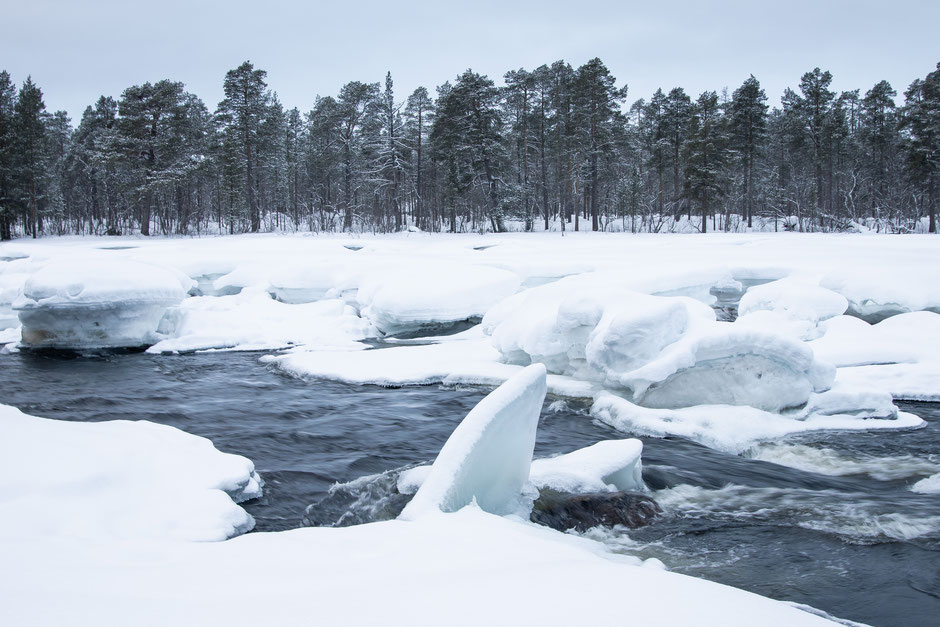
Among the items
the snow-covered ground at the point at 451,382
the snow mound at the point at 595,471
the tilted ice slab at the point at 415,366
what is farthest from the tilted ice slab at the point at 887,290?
the snow mound at the point at 595,471

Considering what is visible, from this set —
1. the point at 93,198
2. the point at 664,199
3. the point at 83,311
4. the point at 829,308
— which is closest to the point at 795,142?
the point at 664,199

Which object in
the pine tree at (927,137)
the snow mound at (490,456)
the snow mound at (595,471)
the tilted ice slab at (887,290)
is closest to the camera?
the snow mound at (490,456)

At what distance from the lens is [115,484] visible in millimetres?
4027

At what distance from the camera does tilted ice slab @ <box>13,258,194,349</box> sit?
36.3 feet

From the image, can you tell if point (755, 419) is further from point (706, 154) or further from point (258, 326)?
point (706, 154)

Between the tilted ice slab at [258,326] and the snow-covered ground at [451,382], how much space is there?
74mm

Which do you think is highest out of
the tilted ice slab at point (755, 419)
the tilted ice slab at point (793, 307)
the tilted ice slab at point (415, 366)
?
the tilted ice slab at point (793, 307)

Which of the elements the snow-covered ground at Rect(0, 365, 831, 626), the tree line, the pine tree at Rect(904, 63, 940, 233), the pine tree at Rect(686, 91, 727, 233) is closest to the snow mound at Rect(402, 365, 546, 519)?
the snow-covered ground at Rect(0, 365, 831, 626)

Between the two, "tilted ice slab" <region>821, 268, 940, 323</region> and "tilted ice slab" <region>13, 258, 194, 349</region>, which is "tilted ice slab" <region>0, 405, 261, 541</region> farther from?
"tilted ice slab" <region>821, 268, 940, 323</region>

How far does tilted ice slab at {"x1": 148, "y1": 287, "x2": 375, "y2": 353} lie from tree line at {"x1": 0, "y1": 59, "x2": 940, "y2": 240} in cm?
1955

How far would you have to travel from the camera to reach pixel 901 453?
231 inches

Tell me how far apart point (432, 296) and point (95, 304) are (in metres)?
6.55

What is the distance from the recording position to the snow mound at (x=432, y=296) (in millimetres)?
12688

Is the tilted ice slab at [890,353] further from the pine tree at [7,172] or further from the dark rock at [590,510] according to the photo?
the pine tree at [7,172]
